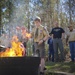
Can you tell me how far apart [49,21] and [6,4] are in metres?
13.6

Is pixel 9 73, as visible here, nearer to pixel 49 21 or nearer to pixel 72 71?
pixel 72 71

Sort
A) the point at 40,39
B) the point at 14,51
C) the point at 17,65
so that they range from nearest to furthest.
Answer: the point at 17,65 → the point at 14,51 → the point at 40,39

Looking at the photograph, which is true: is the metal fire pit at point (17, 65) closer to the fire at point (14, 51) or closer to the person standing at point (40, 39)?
the fire at point (14, 51)

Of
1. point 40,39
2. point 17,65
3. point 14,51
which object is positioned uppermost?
point 40,39

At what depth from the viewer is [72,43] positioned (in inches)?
494

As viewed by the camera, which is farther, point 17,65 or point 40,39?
point 40,39

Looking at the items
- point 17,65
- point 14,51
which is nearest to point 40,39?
point 14,51

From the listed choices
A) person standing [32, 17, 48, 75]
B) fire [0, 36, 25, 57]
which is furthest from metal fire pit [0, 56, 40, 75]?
person standing [32, 17, 48, 75]

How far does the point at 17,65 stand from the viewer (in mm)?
7434

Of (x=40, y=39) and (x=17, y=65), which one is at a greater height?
(x=40, y=39)

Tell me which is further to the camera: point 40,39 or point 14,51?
point 40,39

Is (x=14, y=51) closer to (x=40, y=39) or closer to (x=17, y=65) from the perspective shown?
(x=40, y=39)

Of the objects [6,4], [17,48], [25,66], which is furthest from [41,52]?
[6,4]

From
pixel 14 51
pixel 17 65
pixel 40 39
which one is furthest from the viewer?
pixel 40 39
